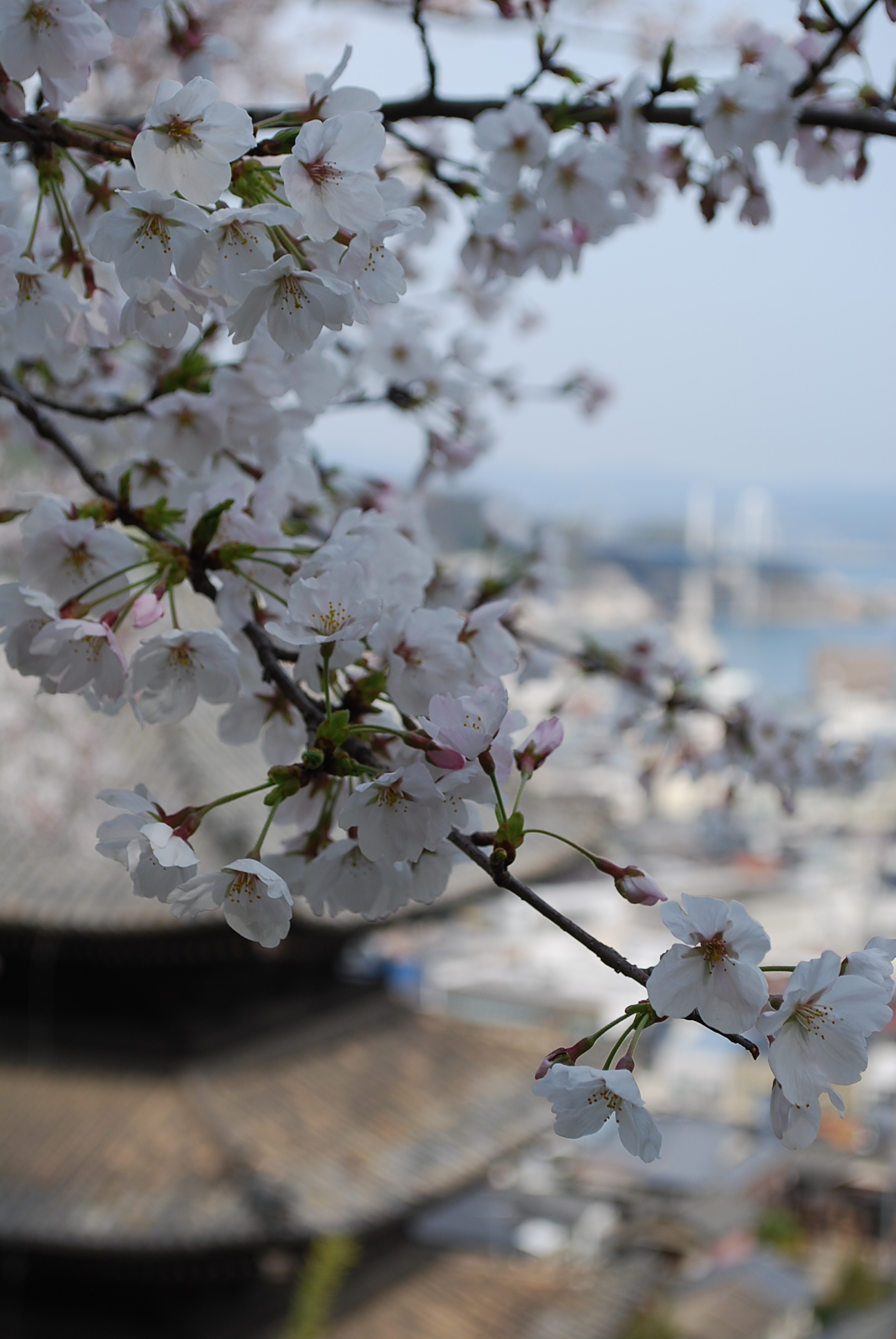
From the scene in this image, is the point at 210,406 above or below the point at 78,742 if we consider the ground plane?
below

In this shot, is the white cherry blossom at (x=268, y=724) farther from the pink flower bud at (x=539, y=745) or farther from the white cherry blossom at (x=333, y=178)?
the white cherry blossom at (x=333, y=178)

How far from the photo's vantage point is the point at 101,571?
0.99 meters

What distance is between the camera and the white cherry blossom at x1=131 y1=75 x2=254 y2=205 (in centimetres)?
75

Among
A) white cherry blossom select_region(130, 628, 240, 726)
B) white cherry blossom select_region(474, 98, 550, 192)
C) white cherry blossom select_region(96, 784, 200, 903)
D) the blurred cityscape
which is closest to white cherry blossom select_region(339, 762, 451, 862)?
white cherry blossom select_region(96, 784, 200, 903)

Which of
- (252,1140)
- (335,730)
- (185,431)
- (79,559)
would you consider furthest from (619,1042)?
(252,1140)

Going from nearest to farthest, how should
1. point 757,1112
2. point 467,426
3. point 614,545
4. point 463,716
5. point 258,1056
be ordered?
1. point 463,716
2. point 467,426
3. point 258,1056
4. point 757,1112
5. point 614,545

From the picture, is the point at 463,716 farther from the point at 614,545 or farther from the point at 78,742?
the point at 614,545

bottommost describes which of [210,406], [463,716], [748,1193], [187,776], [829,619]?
[463,716]

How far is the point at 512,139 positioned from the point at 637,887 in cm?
91

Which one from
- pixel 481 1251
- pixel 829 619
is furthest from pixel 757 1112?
pixel 829 619

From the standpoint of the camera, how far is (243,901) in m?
0.77

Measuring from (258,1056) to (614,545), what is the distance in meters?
88.8

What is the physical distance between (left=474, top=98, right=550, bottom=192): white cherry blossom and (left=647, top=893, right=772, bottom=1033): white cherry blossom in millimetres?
943

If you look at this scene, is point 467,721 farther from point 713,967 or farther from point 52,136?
point 52,136
